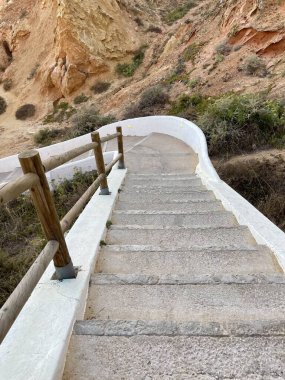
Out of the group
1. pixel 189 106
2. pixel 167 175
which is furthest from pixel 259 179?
pixel 189 106

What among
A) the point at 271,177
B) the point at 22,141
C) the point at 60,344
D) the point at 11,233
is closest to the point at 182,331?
the point at 60,344

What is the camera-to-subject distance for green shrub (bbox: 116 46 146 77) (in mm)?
17094

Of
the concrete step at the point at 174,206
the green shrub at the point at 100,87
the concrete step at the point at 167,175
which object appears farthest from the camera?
the green shrub at the point at 100,87

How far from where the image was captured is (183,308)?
1766 mm

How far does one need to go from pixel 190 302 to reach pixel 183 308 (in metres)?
0.06

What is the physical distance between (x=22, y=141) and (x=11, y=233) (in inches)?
379

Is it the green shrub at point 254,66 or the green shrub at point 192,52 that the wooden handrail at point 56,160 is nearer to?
the green shrub at point 254,66

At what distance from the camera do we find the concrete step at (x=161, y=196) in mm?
3918

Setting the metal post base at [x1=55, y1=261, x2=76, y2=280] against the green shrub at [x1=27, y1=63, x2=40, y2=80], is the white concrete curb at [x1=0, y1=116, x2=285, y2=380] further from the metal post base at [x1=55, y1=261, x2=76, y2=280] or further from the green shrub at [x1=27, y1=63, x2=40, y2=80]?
the green shrub at [x1=27, y1=63, x2=40, y2=80]

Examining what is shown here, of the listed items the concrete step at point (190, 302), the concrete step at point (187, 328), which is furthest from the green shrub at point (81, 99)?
the concrete step at point (187, 328)

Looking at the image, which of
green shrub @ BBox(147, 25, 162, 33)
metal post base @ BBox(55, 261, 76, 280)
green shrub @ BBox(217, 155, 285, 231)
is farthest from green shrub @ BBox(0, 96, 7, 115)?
metal post base @ BBox(55, 261, 76, 280)

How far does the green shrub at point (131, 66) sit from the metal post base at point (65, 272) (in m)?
16.5

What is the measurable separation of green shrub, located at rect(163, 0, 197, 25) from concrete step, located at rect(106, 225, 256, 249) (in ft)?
66.0

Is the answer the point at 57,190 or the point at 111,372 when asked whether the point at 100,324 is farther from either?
the point at 57,190
